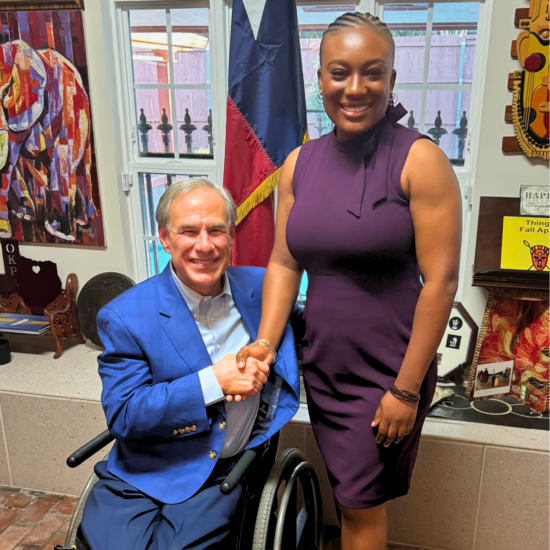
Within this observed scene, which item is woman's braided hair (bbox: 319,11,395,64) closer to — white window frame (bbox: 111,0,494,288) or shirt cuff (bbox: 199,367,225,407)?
shirt cuff (bbox: 199,367,225,407)

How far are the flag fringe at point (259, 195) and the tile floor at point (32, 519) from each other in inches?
60.6

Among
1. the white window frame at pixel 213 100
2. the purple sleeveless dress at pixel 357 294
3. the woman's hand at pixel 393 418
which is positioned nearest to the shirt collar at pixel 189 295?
the purple sleeveless dress at pixel 357 294

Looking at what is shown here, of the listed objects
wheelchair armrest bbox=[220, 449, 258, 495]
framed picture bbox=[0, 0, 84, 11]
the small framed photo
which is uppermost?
framed picture bbox=[0, 0, 84, 11]

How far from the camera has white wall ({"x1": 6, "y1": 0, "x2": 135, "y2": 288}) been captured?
8.43 feet

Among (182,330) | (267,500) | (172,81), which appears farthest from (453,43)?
(267,500)

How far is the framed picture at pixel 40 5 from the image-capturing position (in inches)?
99.3

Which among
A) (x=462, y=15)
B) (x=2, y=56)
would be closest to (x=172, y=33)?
(x=2, y=56)

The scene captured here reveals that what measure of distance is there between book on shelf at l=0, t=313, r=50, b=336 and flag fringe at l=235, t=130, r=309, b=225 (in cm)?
123

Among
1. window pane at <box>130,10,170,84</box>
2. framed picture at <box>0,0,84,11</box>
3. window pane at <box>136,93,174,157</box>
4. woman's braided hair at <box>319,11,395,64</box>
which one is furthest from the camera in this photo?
window pane at <box>136,93,174,157</box>

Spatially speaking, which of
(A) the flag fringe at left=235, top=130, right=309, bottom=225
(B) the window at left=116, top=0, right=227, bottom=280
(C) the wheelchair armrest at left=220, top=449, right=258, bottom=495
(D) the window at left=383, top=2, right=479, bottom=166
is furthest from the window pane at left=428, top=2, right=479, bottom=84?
(C) the wheelchair armrest at left=220, top=449, right=258, bottom=495

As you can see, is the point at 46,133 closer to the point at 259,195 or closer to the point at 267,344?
the point at 259,195

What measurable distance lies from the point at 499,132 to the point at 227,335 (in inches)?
62.0

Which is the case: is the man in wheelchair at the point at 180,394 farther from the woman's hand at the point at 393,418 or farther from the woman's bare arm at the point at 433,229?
the woman's bare arm at the point at 433,229

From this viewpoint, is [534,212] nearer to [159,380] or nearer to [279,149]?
[279,149]
